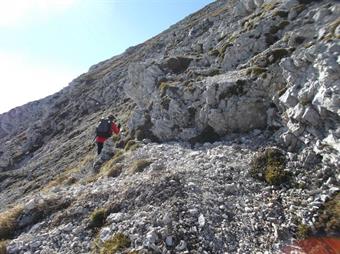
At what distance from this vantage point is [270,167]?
22844mm

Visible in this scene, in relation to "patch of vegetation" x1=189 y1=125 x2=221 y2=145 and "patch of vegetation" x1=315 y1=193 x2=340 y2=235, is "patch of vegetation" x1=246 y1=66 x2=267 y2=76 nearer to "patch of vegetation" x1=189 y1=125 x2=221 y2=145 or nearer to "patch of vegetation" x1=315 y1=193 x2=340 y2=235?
"patch of vegetation" x1=189 y1=125 x2=221 y2=145

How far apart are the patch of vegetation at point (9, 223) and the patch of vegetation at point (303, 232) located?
52.2ft

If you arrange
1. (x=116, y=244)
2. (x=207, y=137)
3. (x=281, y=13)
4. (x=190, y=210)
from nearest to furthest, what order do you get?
(x=116, y=244)
(x=190, y=210)
(x=207, y=137)
(x=281, y=13)

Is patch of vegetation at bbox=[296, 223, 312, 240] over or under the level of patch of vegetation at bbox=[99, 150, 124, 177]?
under

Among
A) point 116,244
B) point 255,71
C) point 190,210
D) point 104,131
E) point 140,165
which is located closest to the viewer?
point 116,244

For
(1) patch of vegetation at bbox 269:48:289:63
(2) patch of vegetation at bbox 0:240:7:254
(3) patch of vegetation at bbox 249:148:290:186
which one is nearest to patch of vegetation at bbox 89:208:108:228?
(2) patch of vegetation at bbox 0:240:7:254

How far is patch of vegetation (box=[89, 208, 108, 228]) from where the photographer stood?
70.1 ft

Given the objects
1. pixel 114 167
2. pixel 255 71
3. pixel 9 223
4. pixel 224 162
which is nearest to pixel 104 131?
pixel 114 167

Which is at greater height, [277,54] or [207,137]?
[277,54]

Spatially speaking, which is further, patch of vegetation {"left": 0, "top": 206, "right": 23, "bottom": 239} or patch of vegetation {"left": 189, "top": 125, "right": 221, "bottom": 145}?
patch of vegetation {"left": 189, "top": 125, "right": 221, "bottom": 145}

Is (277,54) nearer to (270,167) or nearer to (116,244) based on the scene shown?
(270,167)

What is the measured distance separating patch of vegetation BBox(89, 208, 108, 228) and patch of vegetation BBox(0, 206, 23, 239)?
5313 millimetres

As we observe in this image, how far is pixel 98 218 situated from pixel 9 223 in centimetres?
615

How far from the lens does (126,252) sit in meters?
18.1
